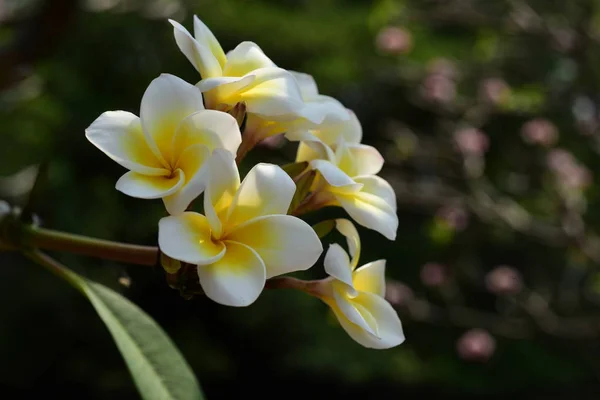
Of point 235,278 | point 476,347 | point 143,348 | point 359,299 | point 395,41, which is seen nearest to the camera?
point 235,278

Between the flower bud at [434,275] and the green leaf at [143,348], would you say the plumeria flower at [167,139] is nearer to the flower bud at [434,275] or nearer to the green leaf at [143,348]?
the green leaf at [143,348]

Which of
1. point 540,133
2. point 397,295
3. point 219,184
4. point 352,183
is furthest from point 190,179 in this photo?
point 540,133

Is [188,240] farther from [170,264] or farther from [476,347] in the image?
[476,347]

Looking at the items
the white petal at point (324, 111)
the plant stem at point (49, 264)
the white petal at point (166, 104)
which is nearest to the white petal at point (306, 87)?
the white petal at point (324, 111)

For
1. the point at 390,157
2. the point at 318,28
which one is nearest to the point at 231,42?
the point at 318,28

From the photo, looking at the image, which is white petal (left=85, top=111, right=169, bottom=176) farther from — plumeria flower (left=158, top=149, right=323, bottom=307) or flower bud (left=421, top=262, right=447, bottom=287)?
flower bud (left=421, top=262, right=447, bottom=287)

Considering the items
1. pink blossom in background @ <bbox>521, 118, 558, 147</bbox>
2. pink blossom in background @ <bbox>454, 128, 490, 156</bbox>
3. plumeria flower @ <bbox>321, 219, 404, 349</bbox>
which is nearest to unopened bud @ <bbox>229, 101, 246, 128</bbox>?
plumeria flower @ <bbox>321, 219, 404, 349</bbox>
